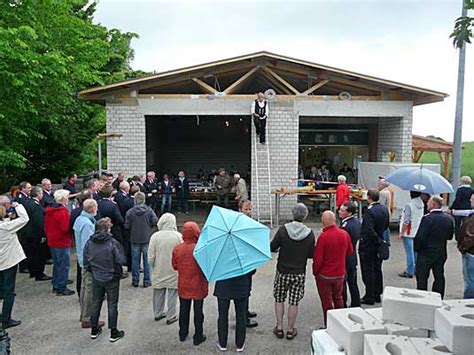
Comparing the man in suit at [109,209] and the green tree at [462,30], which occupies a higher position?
the green tree at [462,30]

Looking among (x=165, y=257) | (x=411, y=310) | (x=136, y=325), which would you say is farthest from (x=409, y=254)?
(x=136, y=325)

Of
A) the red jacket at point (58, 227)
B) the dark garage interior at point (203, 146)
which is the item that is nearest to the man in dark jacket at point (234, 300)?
the red jacket at point (58, 227)

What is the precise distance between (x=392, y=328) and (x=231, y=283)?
5.84 ft

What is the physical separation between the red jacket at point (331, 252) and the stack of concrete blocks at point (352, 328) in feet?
3.24

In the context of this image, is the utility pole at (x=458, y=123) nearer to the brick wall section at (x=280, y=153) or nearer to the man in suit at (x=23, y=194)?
the brick wall section at (x=280, y=153)

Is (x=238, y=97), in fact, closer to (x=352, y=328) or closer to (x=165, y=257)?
(x=165, y=257)

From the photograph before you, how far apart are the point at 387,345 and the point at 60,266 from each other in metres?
5.27

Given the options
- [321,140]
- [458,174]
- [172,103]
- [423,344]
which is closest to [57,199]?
[423,344]

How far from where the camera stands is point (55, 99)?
11.6 meters

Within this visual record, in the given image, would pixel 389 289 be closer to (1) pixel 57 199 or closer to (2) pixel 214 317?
(2) pixel 214 317

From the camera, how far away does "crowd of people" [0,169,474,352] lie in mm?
5016

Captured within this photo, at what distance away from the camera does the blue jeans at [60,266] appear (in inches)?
261

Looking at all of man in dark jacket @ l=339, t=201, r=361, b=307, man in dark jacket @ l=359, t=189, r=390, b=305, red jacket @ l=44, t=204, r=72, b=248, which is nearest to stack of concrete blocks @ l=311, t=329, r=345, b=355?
man in dark jacket @ l=339, t=201, r=361, b=307

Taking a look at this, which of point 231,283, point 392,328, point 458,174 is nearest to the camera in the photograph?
point 392,328
